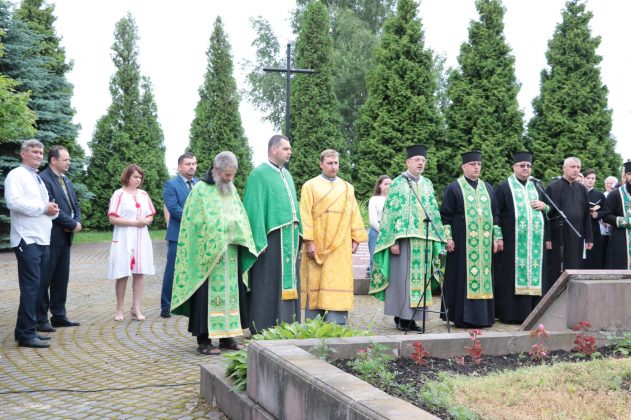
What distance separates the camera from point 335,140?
28703mm

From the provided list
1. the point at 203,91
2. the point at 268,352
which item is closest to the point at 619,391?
the point at 268,352

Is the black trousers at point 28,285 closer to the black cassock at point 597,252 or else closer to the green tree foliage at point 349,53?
the black cassock at point 597,252

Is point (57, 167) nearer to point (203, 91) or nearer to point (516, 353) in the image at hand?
point (516, 353)

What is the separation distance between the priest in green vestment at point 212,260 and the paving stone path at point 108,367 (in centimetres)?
35

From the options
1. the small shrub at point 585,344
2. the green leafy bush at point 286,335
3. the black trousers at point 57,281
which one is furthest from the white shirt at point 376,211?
the green leafy bush at point 286,335

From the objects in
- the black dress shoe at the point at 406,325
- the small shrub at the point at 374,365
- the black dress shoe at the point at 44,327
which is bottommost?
the black dress shoe at the point at 44,327

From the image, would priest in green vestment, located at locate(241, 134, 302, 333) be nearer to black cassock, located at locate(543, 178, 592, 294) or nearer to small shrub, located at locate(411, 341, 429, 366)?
small shrub, located at locate(411, 341, 429, 366)

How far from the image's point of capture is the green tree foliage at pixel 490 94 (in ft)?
78.0

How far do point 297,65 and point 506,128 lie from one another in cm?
952

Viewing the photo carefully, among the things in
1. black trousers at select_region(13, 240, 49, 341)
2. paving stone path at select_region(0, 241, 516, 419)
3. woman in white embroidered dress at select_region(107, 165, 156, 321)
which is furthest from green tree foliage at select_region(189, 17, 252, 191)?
black trousers at select_region(13, 240, 49, 341)

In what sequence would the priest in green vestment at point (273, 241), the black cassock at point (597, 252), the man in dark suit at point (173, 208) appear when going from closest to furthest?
the priest in green vestment at point (273, 241) → the man in dark suit at point (173, 208) → the black cassock at point (597, 252)

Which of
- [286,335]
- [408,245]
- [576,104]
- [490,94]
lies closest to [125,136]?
[490,94]

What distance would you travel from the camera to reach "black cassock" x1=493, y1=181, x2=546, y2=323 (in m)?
9.29

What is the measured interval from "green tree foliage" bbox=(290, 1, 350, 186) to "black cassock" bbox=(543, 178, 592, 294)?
1823 centimetres
